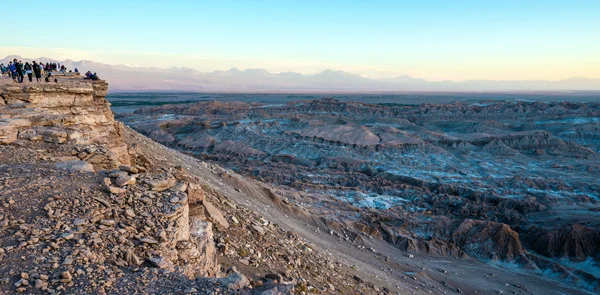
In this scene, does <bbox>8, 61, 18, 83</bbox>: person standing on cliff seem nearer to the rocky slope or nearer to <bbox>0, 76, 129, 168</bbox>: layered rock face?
<bbox>0, 76, 129, 168</bbox>: layered rock face

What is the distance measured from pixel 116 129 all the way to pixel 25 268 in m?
9.38

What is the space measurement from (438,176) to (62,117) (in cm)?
2922

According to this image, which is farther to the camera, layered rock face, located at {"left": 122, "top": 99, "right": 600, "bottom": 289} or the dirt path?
layered rock face, located at {"left": 122, "top": 99, "right": 600, "bottom": 289}

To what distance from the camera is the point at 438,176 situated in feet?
107

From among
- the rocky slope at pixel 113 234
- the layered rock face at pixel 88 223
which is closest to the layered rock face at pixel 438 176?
the rocky slope at pixel 113 234

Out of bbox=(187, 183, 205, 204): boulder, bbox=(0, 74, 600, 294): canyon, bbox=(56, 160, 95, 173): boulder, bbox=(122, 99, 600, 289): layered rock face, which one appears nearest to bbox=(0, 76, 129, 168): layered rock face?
bbox=(0, 74, 600, 294): canyon

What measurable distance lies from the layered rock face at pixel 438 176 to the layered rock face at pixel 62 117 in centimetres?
999

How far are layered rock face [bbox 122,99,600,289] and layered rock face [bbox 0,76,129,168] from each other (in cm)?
999

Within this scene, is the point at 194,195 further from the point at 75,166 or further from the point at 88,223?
the point at 88,223

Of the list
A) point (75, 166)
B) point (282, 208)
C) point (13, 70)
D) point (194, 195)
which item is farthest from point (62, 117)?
point (282, 208)

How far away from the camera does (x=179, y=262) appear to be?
5336mm

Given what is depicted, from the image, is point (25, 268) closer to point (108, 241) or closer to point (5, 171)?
point (108, 241)

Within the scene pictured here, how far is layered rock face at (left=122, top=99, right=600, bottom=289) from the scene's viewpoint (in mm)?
18656

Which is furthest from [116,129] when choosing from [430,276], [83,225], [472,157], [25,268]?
[472,157]
